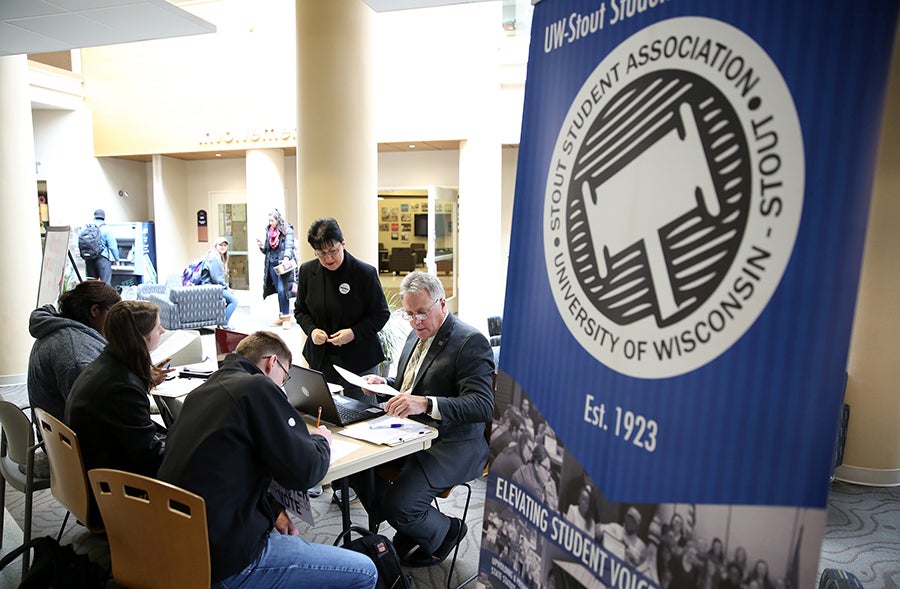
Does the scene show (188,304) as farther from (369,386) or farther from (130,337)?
(369,386)

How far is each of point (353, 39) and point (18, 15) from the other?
7.48 feet

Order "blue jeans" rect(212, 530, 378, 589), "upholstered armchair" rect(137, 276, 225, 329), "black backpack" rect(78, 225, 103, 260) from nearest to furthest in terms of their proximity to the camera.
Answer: "blue jeans" rect(212, 530, 378, 589) < "upholstered armchair" rect(137, 276, 225, 329) < "black backpack" rect(78, 225, 103, 260)

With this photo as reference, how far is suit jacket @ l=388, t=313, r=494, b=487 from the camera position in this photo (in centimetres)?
258

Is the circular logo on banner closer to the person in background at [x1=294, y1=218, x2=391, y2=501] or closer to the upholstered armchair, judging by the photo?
the person in background at [x1=294, y1=218, x2=391, y2=501]

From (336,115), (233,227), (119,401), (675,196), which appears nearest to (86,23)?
(336,115)

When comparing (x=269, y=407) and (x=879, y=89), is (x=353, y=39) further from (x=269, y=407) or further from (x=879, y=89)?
(x=879, y=89)

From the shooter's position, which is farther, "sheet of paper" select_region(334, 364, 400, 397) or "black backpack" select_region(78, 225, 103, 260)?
"black backpack" select_region(78, 225, 103, 260)

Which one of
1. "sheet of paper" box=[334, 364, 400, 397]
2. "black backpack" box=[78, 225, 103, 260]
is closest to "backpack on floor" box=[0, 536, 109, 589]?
"sheet of paper" box=[334, 364, 400, 397]

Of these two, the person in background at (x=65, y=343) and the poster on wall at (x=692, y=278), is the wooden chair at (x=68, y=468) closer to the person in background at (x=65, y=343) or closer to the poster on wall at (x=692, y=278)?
the person in background at (x=65, y=343)

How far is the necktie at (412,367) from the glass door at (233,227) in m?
9.89

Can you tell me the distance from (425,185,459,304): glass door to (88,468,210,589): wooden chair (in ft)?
25.2

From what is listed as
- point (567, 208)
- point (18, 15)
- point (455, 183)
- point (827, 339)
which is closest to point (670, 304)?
point (827, 339)

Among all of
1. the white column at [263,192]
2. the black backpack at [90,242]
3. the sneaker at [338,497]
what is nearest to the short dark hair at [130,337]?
the sneaker at [338,497]

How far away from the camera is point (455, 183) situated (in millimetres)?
10438
